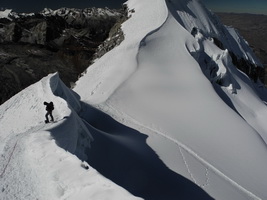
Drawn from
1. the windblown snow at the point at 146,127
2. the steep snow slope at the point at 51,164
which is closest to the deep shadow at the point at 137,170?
the windblown snow at the point at 146,127

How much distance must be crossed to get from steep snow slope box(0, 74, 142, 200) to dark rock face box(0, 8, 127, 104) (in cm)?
2579

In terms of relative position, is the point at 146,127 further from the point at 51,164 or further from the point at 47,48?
the point at 47,48

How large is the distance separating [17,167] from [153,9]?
37515mm

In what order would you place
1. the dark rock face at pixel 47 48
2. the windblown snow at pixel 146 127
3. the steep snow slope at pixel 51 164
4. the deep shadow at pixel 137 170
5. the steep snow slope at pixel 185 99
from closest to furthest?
the steep snow slope at pixel 51 164
the windblown snow at pixel 146 127
the deep shadow at pixel 137 170
the steep snow slope at pixel 185 99
the dark rock face at pixel 47 48

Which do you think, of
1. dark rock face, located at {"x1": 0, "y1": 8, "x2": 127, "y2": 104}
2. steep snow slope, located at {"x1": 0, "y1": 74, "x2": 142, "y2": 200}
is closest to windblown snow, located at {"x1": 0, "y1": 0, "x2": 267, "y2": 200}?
steep snow slope, located at {"x1": 0, "y1": 74, "x2": 142, "y2": 200}

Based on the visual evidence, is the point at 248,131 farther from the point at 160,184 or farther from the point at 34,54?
the point at 34,54

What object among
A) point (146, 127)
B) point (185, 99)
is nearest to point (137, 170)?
point (146, 127)

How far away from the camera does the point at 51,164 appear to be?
37.9 ft

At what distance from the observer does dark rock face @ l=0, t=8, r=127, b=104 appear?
68.5 m

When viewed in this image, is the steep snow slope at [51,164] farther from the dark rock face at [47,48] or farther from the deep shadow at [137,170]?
the dark rock face at [47,48]

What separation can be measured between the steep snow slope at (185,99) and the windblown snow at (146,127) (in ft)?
0.30

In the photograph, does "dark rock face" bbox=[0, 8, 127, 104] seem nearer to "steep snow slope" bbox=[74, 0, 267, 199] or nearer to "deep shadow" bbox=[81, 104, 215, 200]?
"steep snow slope" bbox=[74, 0, 267, 199]

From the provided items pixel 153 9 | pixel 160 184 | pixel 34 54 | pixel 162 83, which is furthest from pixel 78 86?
pixel 34 54

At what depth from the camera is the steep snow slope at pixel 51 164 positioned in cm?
967
